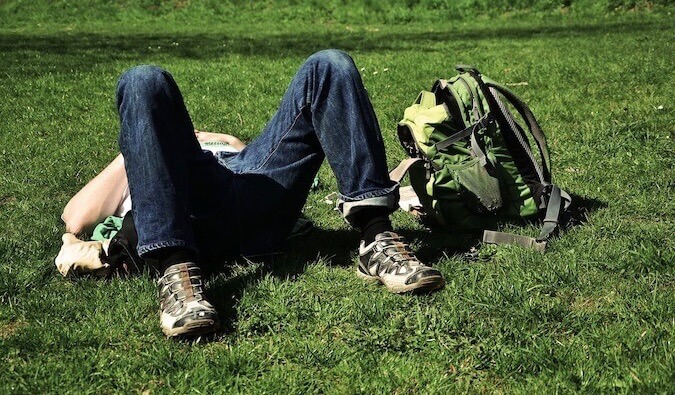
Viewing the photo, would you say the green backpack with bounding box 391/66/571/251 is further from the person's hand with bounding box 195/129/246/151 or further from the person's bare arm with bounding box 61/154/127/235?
the person's bare arm with bounding box 61/154/127/235

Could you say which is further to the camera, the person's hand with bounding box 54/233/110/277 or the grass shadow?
the grass shadow

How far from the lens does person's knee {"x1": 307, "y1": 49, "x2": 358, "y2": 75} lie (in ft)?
10.7

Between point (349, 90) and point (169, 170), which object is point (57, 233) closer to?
point (169, 170)

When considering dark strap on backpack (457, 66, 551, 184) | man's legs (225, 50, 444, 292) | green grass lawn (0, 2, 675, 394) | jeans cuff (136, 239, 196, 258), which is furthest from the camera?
dark strap on backpack (457, 66, 551, 184)

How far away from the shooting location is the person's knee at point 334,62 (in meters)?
3.26

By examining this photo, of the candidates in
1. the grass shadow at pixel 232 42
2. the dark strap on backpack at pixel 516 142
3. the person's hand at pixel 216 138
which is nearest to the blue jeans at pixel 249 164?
the person's hand at pixel 216 138

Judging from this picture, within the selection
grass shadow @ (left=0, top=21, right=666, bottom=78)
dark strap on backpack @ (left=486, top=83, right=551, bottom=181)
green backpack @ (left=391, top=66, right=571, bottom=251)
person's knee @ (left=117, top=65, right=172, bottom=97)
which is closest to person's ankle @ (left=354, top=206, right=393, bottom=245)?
green backpack @ (left=391, top=66, right=571, bottom=251)

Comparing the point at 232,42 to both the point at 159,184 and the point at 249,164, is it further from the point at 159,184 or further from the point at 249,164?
the point at 159,184

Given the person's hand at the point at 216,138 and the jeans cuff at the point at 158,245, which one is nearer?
the jeans cuff at the point at 158,245

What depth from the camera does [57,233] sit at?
13.8 ft

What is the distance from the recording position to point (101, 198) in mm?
3770

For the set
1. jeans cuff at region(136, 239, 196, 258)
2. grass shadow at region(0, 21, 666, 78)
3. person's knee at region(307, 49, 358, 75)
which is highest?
person's knee at region(307, 49, 358, 75)

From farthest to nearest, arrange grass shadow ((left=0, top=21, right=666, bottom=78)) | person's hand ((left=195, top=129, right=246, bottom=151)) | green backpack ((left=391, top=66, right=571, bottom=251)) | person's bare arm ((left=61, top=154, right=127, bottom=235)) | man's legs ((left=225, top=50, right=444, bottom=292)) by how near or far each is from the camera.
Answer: grass shadow ((left=0, top=21, right=666, bottom=78)) → person's hand ((left=195, top=129, right=246, bottom=151)) → green backpack ((left=391, top=66, right=571, bottom=251)) → person's bare arm ((left=61, top=154, right=127, bottom=235)) → man's legs ((left=225, top=50, right=444, bottom=292))

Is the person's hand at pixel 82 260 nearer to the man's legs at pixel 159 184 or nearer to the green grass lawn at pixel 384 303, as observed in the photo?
the green grass lawn at pixel 384 303
